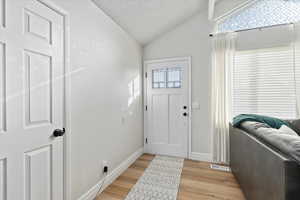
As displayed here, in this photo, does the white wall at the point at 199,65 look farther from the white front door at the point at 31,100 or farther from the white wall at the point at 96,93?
the white front door at the point at 31,100

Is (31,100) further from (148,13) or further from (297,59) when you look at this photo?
(297,59)

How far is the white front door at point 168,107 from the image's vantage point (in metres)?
3.17

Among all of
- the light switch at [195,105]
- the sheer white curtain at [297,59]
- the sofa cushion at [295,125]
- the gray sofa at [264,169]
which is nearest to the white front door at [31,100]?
the gray sofa at [264,169]

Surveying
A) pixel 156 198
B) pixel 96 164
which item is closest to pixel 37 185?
pixel 96 164

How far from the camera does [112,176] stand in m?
2.25

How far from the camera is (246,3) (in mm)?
2910

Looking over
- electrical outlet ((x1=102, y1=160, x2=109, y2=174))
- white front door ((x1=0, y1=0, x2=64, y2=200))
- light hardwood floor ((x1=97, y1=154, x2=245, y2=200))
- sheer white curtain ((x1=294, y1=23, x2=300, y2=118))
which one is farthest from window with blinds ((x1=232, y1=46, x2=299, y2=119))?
white front door ((x1=0, y1=0, x2=64, y2=200))

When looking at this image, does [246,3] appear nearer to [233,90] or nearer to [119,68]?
[233,90]

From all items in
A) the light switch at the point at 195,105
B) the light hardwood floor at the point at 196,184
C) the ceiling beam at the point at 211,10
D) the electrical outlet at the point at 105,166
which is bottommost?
the light hardwood floor at the point at 196,184

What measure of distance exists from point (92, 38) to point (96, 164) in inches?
63.4

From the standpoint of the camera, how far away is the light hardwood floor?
6.27 feet

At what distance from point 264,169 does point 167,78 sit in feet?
7.75

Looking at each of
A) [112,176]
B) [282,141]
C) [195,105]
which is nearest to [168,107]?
[195,105]

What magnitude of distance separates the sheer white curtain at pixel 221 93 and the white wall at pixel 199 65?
164 mm
